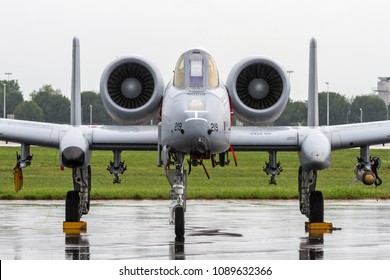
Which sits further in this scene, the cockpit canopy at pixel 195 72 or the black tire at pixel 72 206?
the black tire at pixel 72 206

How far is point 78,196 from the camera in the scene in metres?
21.9

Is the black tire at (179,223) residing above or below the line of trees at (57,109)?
below

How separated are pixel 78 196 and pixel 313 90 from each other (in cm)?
Result: 495

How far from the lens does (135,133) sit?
21.1 metres

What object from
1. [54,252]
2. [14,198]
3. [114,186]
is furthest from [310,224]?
[114,186]

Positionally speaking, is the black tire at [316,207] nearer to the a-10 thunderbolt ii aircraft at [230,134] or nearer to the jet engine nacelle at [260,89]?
the a-10 thunderbolt ii aircraft at [230,134]

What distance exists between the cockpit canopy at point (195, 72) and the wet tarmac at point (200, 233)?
2568 mm

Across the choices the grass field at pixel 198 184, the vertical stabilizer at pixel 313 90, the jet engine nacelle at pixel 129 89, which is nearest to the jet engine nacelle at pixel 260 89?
the vertical stabilizer at pixel 313 90

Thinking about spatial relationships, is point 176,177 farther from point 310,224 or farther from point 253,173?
point 253,173

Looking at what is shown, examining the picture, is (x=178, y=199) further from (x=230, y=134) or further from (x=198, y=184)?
(x=198, y=184)

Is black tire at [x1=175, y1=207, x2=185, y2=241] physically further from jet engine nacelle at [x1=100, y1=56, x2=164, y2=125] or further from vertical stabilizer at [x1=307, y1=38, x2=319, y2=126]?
vertical stabilizer at [x1=307, y1=38, x2=319, y2=126]

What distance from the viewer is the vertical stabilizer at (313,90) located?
878 inches

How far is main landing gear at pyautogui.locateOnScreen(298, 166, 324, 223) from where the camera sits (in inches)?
853

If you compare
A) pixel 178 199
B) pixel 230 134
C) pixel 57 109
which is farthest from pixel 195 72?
pixel 57 109
